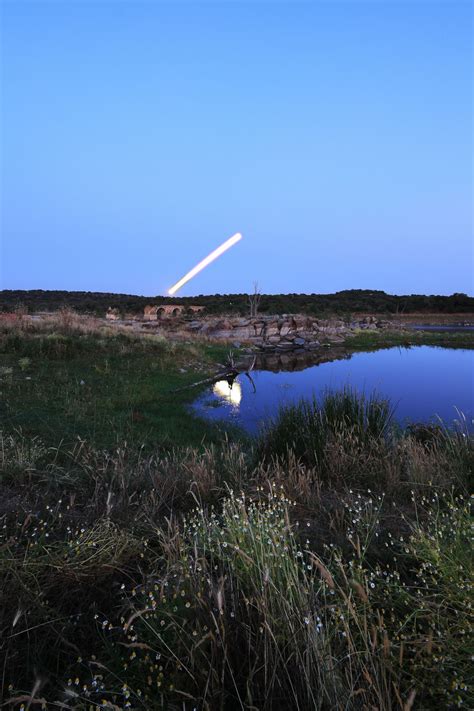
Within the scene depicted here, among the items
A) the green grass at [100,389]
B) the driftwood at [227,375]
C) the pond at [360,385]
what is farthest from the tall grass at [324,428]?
the driftwood at [227,375]

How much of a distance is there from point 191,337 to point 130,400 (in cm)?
1815

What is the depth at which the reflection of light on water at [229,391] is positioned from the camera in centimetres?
1493

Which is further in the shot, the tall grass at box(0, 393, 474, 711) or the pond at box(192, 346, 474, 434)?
the pond at box(192, 346, 474, 434)

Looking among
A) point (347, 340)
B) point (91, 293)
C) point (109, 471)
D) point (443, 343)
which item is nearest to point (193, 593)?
point (109, 471)

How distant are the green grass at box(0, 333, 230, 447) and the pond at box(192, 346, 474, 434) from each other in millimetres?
1489

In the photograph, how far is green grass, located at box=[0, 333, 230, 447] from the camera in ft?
29.5

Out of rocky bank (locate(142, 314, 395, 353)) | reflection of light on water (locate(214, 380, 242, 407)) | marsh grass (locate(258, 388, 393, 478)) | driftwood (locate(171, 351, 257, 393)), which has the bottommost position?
reflection of light on water (locate(214, 380, 242, 407))

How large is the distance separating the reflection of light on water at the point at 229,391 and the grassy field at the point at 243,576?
6.03 metres

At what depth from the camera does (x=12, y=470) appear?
5086 mm

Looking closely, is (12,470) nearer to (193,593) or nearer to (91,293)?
(193,593)

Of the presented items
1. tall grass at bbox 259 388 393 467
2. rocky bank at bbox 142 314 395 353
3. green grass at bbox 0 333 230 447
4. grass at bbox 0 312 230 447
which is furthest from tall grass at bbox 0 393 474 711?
rocky bank at bbox 142 314 395 353

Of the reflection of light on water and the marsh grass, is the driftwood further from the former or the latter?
the marsh grass

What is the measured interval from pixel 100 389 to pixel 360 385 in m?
10.3

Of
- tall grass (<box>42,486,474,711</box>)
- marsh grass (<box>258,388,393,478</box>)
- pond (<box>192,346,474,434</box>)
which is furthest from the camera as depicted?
pond (<box>192,346,474,434</box>)
